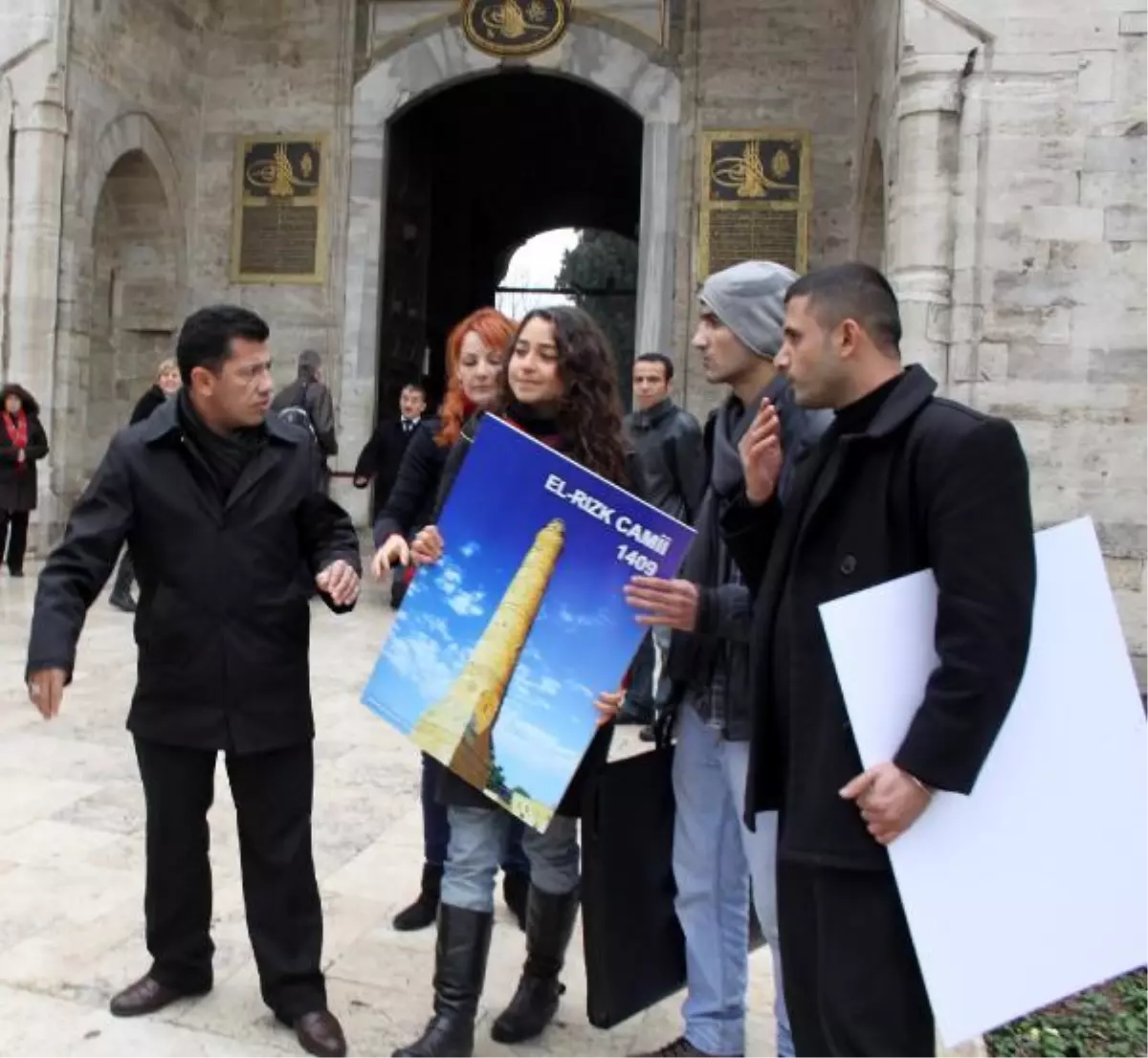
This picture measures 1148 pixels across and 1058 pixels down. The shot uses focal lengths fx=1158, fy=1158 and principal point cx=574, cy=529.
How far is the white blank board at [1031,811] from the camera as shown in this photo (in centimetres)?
169

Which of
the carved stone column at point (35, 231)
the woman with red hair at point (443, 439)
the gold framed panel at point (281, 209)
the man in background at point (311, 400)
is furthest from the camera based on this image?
the gold framed panel at point (281, 209)

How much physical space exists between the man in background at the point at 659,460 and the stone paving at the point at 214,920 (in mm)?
966

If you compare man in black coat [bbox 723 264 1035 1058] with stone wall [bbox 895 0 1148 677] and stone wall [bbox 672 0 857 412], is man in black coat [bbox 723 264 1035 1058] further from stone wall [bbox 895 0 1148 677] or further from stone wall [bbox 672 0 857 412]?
stone wall [bbox 672 0 857 412]

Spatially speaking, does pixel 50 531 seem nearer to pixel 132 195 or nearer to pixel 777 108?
pixel 132 195

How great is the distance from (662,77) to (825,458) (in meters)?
10.7

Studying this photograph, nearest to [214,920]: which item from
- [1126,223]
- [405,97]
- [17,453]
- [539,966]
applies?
[539,966]

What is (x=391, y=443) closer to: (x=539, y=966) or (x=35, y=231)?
(x=35, y=231)

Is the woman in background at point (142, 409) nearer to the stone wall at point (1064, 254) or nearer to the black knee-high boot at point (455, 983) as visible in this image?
the stone wall at point (1064, 254)

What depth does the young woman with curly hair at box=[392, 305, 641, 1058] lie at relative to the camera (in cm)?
255

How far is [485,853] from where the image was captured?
2.60 meters

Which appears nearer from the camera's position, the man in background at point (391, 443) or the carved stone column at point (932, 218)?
the carved stone column at point (932, 218)

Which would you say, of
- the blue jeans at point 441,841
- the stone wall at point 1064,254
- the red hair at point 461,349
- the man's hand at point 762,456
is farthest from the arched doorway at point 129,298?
the man's hand at point 762,456

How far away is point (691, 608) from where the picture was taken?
230cm

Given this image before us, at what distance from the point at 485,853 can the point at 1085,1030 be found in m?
1.79
